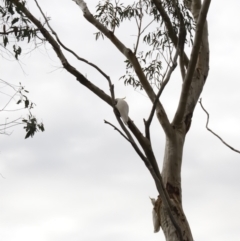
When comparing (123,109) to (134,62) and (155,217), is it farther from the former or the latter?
(134,62)

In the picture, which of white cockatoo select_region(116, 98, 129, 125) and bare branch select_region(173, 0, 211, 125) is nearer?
white cockatoo select_region(116, 98, 129, 125)

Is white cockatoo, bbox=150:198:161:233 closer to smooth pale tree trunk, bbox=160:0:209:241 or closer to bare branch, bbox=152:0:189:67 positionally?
smooth pale tree trunk, bbox=160:0:209:241

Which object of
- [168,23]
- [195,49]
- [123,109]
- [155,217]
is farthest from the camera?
[168,23]

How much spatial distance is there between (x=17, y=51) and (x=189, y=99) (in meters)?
1.43

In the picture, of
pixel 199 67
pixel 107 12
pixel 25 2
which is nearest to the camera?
pixel 25 2

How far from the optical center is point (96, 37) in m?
5.71

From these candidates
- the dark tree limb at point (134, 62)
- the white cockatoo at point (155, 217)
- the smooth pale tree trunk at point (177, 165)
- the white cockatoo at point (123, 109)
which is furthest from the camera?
the dark tree limb at point (134, 62)

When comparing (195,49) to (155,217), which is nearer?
(195,49)

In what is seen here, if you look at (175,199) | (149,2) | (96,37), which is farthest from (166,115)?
(96,37)

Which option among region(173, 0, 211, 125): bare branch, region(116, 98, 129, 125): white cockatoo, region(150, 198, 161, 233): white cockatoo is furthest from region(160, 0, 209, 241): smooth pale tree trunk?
region(116, 98, 129, 125): white cockatoo

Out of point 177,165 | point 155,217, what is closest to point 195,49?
point 177,165

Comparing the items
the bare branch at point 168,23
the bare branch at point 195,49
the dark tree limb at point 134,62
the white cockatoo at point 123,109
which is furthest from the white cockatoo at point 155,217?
the bare branch at point 168,23

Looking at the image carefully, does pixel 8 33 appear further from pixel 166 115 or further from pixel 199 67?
pixel 199 67

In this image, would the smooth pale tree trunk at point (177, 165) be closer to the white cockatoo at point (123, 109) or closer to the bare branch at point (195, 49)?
the bare branch at point (195, 49)
